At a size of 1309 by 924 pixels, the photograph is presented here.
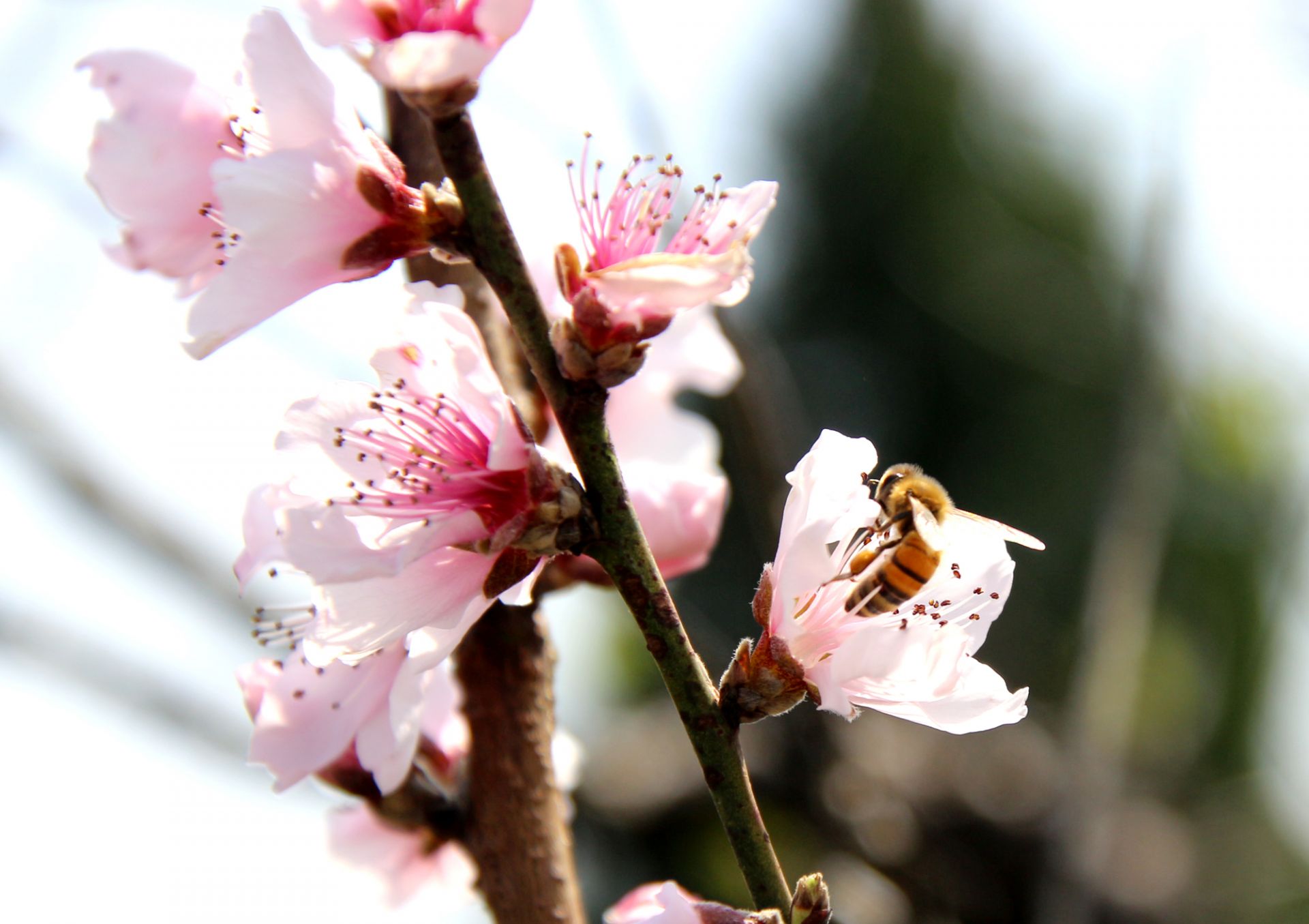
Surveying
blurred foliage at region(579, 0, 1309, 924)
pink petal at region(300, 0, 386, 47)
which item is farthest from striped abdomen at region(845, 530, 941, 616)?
blurred foliage at region(579, 0, 1309, 924)

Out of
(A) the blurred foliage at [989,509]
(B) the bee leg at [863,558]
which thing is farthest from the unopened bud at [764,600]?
(A) the blurred foliage at [989,509]

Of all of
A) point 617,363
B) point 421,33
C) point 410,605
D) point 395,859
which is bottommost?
point 395,859

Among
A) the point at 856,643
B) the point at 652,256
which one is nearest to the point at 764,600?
the point at 856,643

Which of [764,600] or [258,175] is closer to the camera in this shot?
[258,175]

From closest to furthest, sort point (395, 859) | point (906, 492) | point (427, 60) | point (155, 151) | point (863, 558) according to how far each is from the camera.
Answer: point (427, 60)
point (155, 151)
point (863, 558)
point (906, 492)
point (395, 859)

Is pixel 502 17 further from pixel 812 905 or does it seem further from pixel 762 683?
pixel 812 905

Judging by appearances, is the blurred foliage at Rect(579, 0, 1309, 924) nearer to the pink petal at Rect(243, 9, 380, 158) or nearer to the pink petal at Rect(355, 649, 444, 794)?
the pink petal at Rect(355, 649, 444, 794)

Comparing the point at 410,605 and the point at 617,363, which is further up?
the point at 617,363
